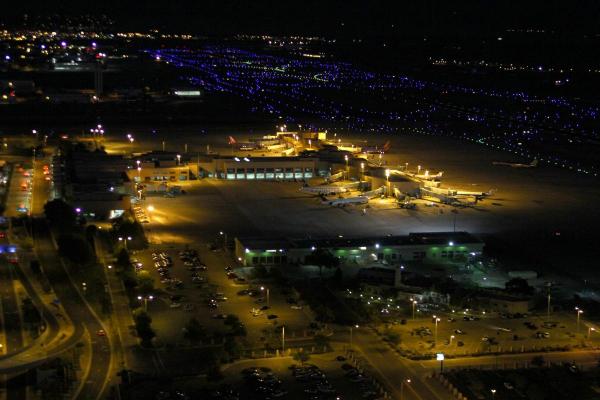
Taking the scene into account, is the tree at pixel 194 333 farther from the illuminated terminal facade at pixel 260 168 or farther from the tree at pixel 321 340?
the illuminated terminal facade at pixel 260 168

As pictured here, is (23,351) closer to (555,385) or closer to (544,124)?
(555,385)

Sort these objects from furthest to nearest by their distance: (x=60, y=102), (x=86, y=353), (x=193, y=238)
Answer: (x=60, y=102) < (x=193, y=238) < (x=86, y=353)

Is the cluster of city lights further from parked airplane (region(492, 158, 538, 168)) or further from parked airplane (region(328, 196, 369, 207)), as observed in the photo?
parked airplane (region(328, 196, 369, 207))

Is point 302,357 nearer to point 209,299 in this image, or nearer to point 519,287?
point 209,299

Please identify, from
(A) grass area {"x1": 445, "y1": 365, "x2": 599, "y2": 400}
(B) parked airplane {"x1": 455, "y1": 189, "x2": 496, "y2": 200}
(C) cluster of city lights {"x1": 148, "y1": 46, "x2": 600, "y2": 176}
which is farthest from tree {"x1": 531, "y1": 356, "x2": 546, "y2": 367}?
(C) cluster of city lights {"x1": 148, "y1": 46, "x2": 600, "y2": 176}

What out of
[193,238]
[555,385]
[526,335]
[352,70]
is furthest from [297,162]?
[352,70]

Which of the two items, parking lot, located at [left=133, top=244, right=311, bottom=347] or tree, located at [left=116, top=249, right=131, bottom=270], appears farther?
tree, located at [left=116, top=249, right=131, bottom=270]
